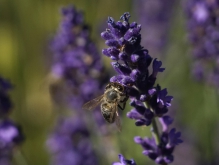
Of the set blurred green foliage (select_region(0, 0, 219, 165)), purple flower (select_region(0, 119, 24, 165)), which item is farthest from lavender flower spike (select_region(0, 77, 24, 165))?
blurred green foliage (select_region(0, 0, 219, 165))

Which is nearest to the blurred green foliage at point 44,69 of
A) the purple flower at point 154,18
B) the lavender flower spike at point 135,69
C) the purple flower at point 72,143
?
the purple flower at point 154,18

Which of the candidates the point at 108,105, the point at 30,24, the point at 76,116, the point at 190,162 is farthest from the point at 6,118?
the point at 30,24

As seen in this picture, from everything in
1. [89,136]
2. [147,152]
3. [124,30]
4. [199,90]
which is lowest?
[147,152]

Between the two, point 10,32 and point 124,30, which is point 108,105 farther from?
point 10,32

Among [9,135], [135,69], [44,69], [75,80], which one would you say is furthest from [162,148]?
[44,69]

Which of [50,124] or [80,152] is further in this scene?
[50,124]

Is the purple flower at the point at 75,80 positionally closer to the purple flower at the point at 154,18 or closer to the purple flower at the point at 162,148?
the purple flower at the point at 162,148
